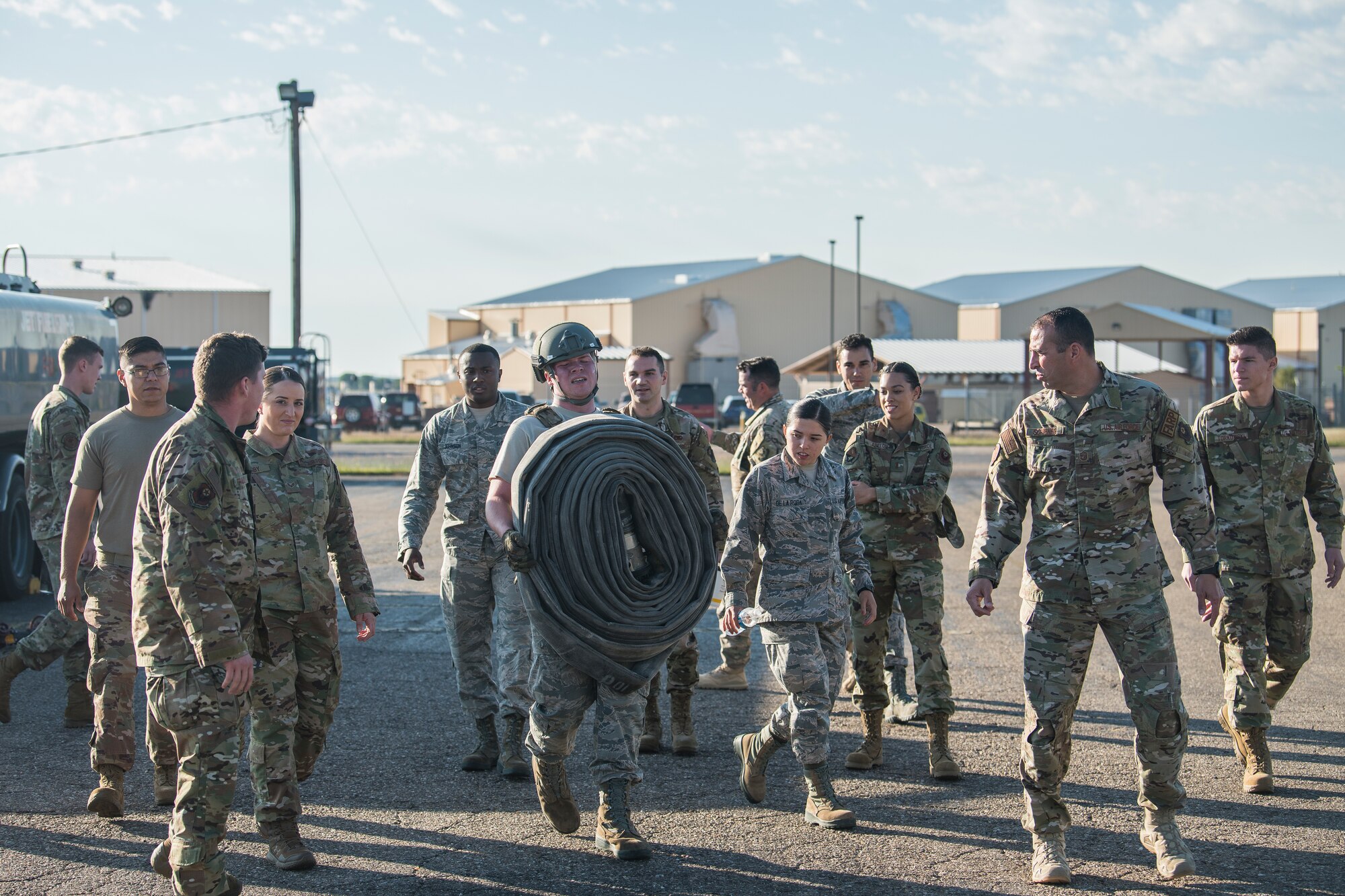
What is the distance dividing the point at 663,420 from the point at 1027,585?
251cm

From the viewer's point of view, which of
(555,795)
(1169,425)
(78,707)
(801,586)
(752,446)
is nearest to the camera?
(1169,425)

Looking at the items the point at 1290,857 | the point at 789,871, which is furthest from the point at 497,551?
the point at 1290,857

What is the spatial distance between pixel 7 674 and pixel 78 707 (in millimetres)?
429

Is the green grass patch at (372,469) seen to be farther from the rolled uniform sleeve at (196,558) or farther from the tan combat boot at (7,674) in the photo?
the rolled uniform sleeve at (196,558)

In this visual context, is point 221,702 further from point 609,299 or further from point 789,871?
point 609,299

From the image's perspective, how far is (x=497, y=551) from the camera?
632 cm

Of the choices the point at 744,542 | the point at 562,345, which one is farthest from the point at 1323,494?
the point at 562,345

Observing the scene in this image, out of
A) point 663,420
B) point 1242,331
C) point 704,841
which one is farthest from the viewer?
point 663,420

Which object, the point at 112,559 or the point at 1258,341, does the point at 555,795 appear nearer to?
the point at 112,559

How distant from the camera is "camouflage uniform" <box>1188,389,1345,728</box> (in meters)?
6.06

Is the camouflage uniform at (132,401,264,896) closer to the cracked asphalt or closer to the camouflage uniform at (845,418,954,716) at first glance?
the cracked asphalt

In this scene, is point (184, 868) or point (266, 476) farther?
point (266, 476)

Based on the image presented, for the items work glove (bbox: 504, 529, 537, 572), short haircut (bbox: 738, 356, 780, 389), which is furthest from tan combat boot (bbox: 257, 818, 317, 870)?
short haircut (bbox: 738, 356, 780, 389)

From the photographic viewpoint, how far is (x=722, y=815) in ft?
18.5
